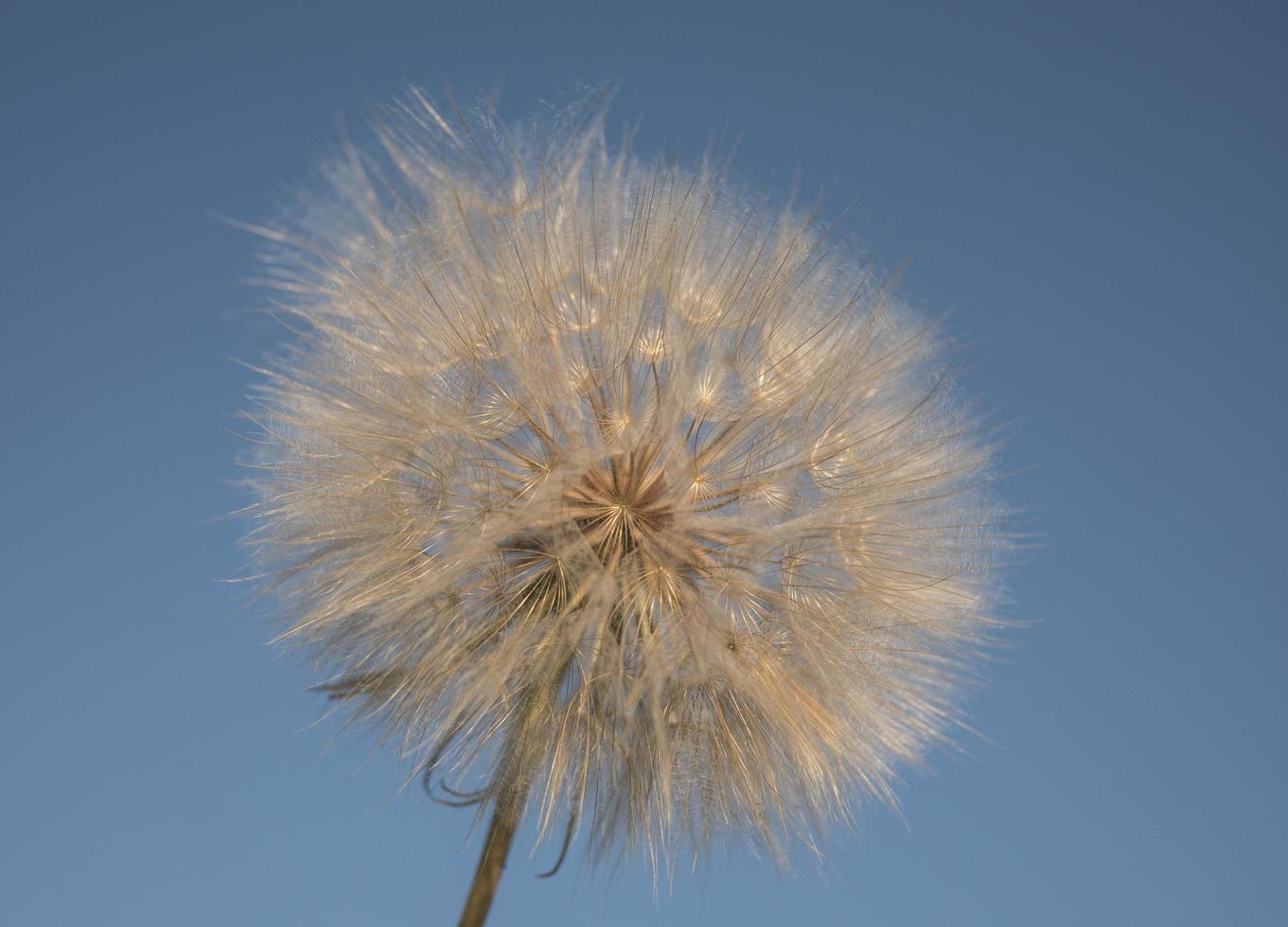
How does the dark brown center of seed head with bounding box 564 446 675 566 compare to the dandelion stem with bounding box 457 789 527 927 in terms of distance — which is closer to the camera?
the dandelion stem with bounding box 457 789 527 927

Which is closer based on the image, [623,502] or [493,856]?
[493,856]

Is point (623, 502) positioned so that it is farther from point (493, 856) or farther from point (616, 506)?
point (493, 856)

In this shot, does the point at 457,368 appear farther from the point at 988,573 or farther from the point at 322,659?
the point at 988,573

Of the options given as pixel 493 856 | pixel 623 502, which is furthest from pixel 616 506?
pixel 493 856

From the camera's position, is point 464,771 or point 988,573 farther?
point 988,573

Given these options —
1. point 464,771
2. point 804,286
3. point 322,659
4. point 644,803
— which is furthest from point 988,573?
point 322,659
